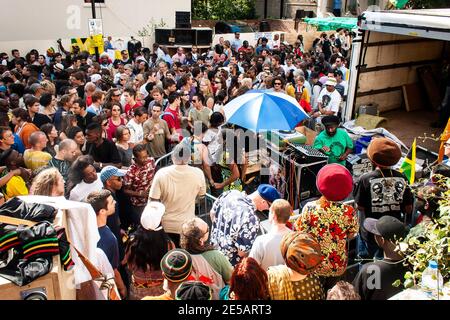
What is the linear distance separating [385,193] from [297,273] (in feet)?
6.24

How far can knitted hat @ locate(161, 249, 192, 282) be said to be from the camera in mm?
3008

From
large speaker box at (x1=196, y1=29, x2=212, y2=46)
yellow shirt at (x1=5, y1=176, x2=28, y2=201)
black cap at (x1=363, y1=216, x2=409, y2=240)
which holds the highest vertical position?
large speaker box at (x1=196, y1=29, x2=212, y2=46)

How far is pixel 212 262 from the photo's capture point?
3439mm

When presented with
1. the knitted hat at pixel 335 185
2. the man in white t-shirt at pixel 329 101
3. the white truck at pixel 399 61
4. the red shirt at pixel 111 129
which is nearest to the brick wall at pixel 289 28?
the white truck at pixel 399 61

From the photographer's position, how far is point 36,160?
16.5 ft

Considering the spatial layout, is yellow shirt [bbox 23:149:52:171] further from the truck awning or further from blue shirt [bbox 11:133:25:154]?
the truck awning

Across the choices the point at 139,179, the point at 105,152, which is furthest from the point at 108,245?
the point at 105,152

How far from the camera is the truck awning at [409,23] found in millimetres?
6082

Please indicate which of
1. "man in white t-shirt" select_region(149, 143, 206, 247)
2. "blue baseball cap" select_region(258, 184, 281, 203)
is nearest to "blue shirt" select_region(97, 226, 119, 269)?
"man in white t-shirt" select_region(149, 143, 206, 247)

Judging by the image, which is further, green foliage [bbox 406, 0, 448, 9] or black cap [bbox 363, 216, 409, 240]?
green foliage [bbox 406, 0, 448, 9]

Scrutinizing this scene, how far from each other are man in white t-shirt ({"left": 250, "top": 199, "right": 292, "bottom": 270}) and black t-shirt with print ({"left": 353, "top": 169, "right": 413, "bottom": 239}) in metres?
1.34
